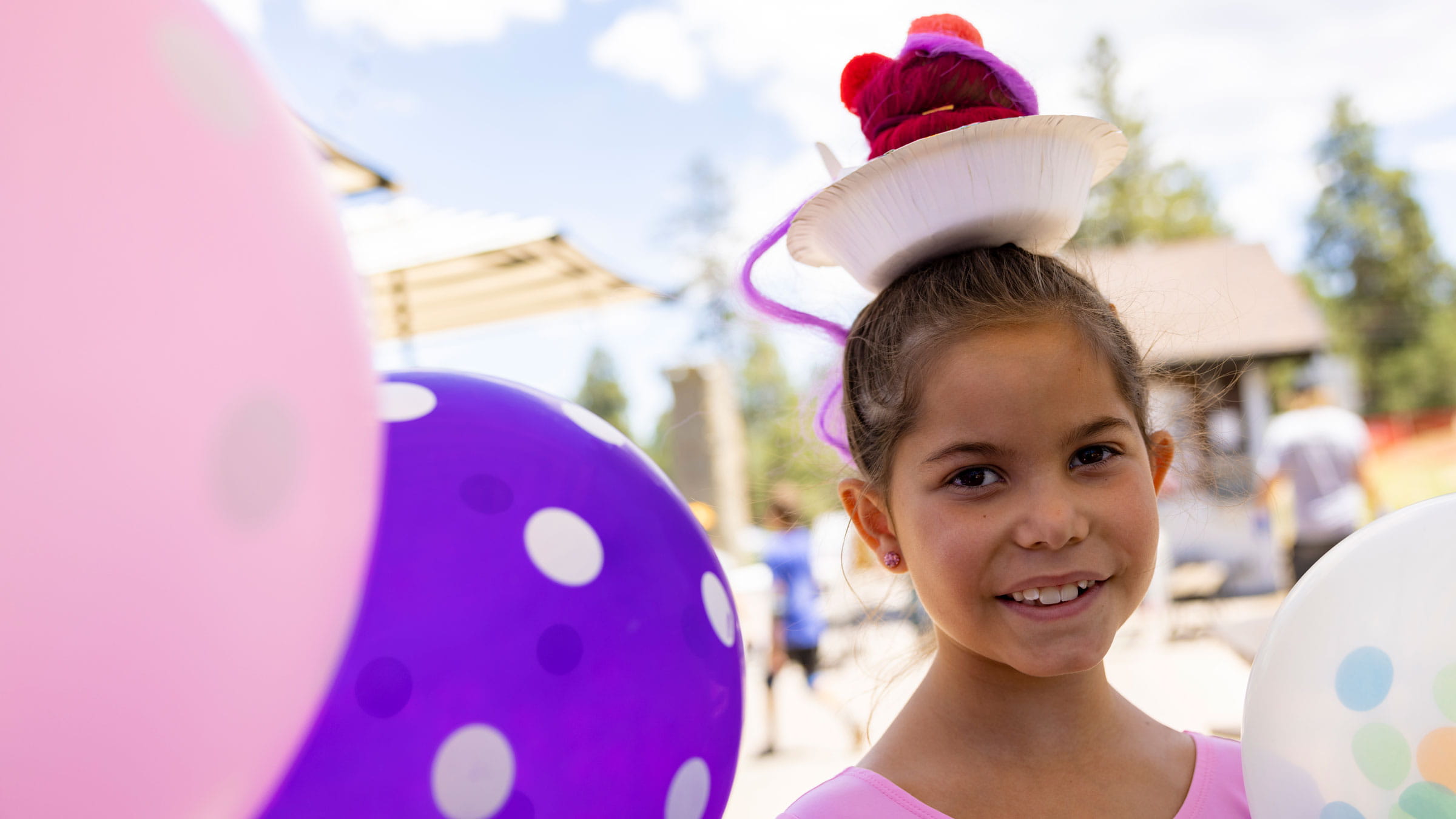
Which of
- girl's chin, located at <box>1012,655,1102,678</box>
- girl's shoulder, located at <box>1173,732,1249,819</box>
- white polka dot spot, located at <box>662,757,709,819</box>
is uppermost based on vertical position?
girl's chin, located at <box>1012,655,1102,678</box>

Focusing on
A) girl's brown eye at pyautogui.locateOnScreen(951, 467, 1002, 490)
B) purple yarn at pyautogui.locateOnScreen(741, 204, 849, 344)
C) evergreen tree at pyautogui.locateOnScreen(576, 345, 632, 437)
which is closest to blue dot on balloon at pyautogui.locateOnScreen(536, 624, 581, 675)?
girl's brown eye at pyautogui.locateOnScreen(951, 467, 1002, 490)

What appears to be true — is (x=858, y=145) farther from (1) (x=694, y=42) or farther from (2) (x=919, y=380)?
(1) (x=694, y=42)

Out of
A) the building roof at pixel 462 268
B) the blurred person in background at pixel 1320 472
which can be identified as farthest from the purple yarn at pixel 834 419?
the blurred person in background at pixel 1320 472

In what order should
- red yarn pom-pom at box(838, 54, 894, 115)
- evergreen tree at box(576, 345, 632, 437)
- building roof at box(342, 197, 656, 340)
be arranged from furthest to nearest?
evergreen tree at box(576, 345, 632, 437)
building roof at box(342, 197, 656, 340)
red yarn pom-pom at box(838, 54, 894, 115)

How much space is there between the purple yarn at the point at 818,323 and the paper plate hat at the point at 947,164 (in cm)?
10

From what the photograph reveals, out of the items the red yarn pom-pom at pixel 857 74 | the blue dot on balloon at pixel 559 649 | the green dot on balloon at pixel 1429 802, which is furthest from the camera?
the red yarn pom-pom at pixel 857 74

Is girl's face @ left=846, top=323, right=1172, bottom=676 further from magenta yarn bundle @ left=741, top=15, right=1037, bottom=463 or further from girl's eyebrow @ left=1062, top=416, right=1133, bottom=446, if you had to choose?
magenta yarn bundle @ left=741, top=15, right=1037, bottom=463

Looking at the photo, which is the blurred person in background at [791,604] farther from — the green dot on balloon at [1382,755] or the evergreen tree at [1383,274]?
the evergreen tree at [1383,274]

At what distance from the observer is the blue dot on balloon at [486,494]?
1028mm

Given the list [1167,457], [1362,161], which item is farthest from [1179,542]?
[1362,161]

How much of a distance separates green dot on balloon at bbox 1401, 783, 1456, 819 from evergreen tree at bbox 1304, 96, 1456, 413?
5103 cm

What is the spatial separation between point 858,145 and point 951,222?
21cm

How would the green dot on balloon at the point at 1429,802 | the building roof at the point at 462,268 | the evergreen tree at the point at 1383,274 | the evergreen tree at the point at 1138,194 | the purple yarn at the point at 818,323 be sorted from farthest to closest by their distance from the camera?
the evergreen tree at the point at 1383,274 → the evergreen tree at the point at 1138,194 → the building roof at the point at 462,268 → the purple yarn at the point at 818,323 → the green dot on balloon at the point at 1429,802

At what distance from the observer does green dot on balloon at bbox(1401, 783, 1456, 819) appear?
35.1 inches
